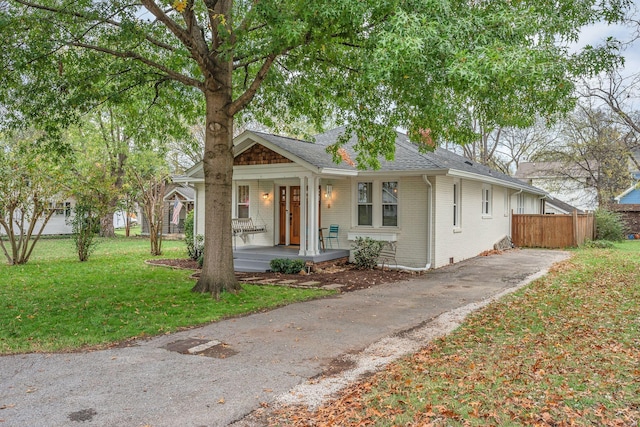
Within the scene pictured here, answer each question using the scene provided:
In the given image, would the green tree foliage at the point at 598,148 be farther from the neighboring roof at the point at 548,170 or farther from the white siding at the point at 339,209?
the white siding at the point at 339,209

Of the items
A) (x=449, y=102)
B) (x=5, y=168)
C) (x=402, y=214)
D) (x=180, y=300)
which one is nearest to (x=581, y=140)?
(x=402, y=214)

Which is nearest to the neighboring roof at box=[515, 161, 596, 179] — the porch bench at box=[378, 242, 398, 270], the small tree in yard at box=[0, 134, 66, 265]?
the porch bench at box=[378, 242, 398, 270]

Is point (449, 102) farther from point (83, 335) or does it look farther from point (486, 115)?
point (83, 335)

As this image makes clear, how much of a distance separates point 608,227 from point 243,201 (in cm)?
1862

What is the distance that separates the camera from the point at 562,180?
32.6m

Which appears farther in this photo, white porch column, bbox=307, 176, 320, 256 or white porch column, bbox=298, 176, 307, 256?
white porch column, bbox=298, 176, 307, 256

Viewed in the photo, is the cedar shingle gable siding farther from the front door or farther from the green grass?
the green grass

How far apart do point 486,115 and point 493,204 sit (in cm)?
1115

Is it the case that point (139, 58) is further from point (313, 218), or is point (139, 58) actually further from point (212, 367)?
point (212, 367)

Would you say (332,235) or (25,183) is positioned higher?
(25,183)

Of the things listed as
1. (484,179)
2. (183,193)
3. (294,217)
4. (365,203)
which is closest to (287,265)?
(294,217)

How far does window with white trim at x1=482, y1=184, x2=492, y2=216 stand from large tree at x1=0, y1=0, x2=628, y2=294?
326 inches

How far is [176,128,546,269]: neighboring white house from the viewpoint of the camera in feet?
43.4

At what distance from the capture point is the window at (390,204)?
13984mm
